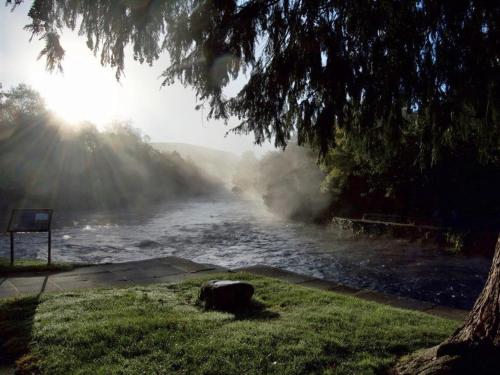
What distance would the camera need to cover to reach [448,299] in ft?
33.9

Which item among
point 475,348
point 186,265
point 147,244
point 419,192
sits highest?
point 419,192

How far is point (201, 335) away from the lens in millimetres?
4871

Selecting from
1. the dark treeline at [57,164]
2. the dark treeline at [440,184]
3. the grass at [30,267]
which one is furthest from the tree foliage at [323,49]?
the dark treeline at [57,164]

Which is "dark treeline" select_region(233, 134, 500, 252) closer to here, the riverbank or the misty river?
the riverbank

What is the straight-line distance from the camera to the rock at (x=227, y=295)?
630cm

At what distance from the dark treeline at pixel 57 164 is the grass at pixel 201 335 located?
36842 millimetres

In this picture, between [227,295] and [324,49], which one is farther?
[227,295]

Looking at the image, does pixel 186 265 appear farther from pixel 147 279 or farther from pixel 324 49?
pixel 324 49

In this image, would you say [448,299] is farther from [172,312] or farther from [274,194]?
[274,194]

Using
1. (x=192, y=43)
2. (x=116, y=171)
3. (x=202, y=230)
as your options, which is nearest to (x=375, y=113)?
(x=192, y=43)

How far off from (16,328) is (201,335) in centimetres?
252

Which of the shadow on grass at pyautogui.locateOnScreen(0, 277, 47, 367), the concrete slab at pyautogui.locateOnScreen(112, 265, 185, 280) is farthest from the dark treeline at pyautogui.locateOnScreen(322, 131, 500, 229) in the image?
the shadow on grass at pyautogui.locateOnScreen(0, 277, 47, 367)

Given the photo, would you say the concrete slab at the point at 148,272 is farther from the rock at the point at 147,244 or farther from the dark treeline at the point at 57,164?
the dark treeline at the point at 57,164

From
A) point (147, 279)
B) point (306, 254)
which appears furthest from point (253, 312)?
point (306, 254)
